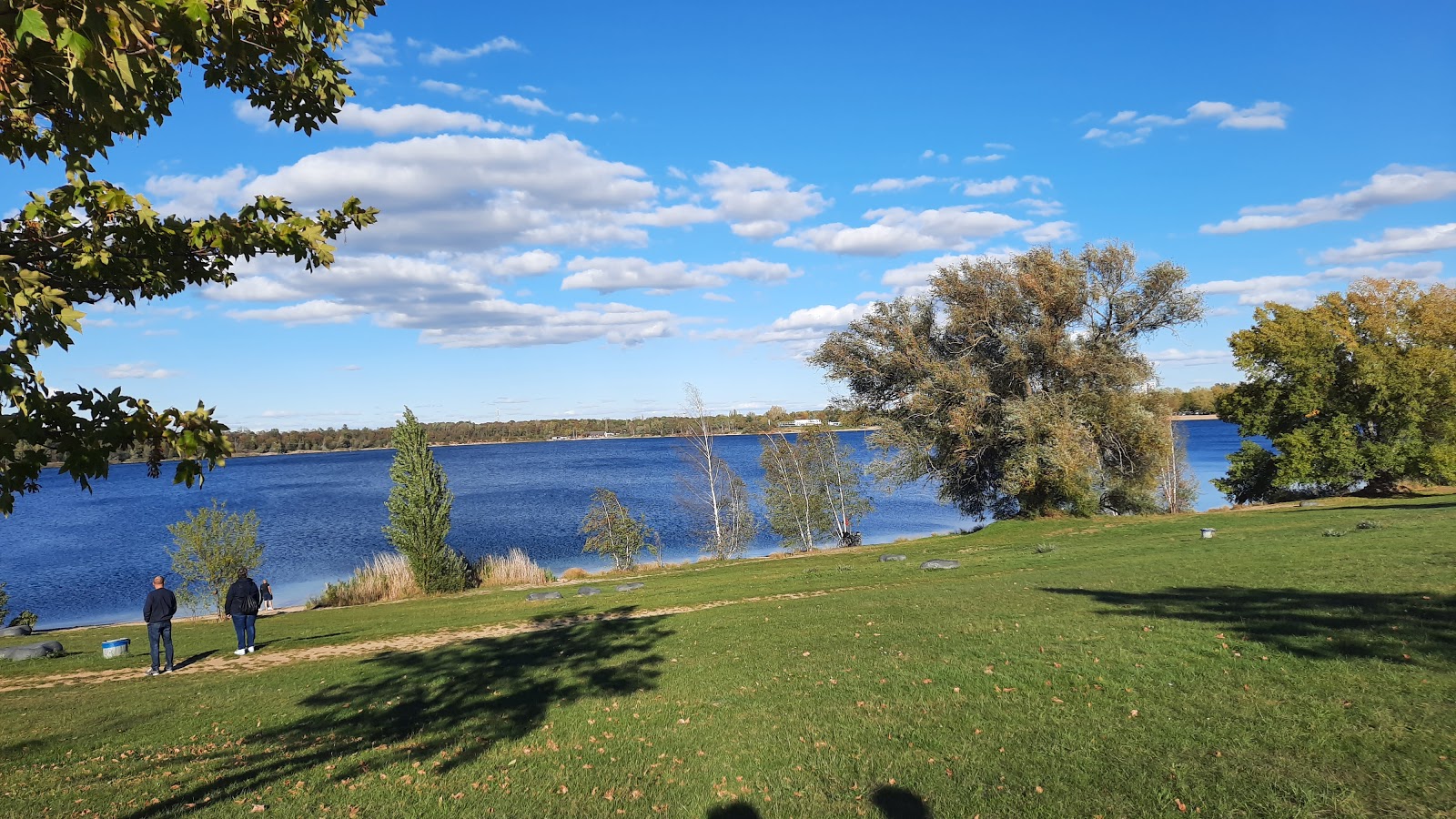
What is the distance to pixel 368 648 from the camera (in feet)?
50.0

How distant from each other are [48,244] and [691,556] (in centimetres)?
3882

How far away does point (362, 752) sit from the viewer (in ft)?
26.2

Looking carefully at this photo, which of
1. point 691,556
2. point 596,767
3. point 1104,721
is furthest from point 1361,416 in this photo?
point 596,767

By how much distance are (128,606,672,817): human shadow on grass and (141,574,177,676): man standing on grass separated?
3804 millimetres

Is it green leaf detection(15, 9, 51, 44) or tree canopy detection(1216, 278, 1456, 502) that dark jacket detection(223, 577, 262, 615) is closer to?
green leaf detection(15, 9, 51, 44)

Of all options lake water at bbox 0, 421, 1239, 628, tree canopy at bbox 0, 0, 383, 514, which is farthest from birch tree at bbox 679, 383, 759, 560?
tree canopy at bbox 0, 0, 383, 514

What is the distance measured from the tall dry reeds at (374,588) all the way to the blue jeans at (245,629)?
11320 mm

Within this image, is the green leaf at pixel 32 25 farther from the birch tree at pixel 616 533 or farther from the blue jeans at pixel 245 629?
the birch tree at pixel 616 533

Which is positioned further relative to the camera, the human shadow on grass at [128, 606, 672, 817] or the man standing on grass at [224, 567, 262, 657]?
the man standing on grass at [224, 567, 262, 657]

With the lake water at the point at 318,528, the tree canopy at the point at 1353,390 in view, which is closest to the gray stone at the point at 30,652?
the lake water at the point at 318,528

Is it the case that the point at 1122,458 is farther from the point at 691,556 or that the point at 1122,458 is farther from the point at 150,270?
the point at 150,270

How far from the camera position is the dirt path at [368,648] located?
45.5 feet

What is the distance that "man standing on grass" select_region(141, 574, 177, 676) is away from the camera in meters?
13.7

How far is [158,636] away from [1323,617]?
1867 cm
